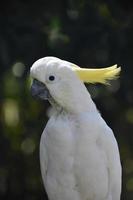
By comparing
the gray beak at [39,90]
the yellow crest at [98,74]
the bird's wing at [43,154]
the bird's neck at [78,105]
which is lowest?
the bird's wing at [43,154]

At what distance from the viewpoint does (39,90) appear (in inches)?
113

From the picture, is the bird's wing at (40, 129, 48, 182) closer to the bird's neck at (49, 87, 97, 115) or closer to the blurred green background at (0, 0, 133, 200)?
the bird's neck at (49, 87, 97, 115)

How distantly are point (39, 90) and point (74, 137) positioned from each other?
Result: 0.82 ft

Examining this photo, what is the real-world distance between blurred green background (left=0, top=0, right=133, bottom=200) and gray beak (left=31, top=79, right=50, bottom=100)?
1818mm

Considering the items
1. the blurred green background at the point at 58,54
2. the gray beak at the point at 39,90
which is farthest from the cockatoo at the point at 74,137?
the blurred green background at the point at 58,54

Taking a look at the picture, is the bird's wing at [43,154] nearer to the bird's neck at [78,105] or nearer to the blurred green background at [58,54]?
the bird's neck at [78,105]

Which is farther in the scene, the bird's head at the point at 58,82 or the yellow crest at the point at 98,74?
the yellow crest at the point at 98,74

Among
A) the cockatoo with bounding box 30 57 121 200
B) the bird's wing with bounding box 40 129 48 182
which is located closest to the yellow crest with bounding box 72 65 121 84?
the cockatoo with bounding box 30 57 121 200

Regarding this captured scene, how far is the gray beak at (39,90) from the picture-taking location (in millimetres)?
2867

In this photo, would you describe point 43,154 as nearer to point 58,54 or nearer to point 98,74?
point 98,74

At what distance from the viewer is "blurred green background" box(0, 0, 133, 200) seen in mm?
4703

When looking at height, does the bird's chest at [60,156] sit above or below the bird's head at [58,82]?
below

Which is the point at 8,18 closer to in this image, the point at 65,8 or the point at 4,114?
the point at 65,8

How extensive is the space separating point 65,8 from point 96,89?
606 mm
